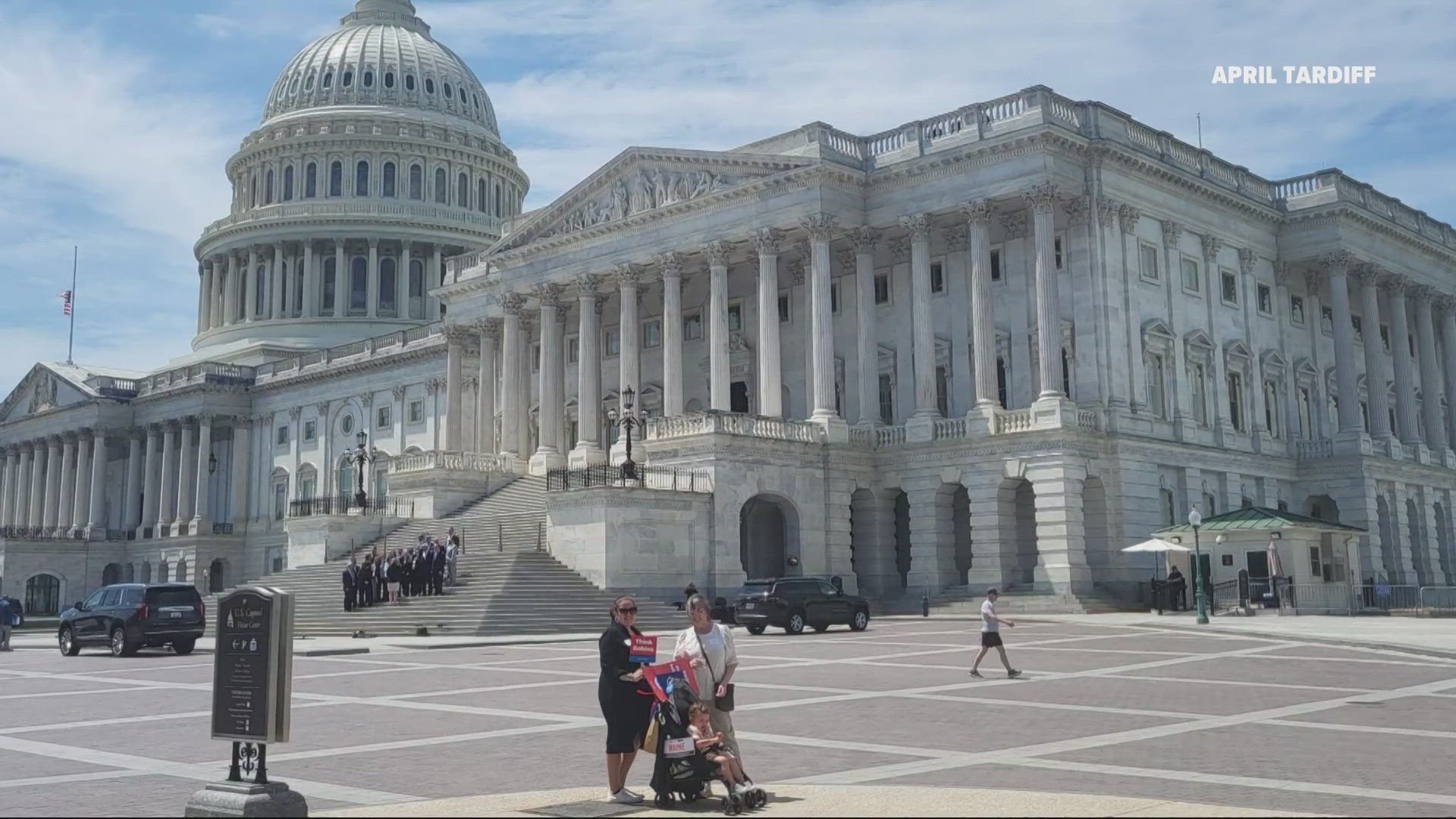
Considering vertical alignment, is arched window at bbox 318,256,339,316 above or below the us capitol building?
above

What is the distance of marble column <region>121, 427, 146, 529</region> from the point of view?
337ft

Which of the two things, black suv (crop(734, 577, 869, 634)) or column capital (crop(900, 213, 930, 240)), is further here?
column capital (crop(900, 213, 930, 240))

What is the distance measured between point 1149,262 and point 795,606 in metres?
24.6

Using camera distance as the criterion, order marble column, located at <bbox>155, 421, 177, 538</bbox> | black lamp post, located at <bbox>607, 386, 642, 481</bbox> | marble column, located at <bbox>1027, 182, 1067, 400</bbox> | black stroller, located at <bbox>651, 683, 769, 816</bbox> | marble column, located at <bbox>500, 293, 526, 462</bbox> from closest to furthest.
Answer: black stroller, located at <bbox>651, 683, 769, 816</bbox> < black lamp post, located at <bbox>607, 386, 642, 481</bbox> < marble column, located at <bbox>1027, 182, 1067, 400</bbox> < marble column, located at <bbox>500, 293, 526, 462</bbox> < marble column, located at <bbox>155, 421, 177, 538</bbox>

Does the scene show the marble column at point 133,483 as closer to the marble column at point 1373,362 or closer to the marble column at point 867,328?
the marble column at point 867,328

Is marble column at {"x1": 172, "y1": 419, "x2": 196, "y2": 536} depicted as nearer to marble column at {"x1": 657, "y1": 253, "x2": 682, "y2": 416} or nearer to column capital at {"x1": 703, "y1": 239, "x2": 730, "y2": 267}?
marble column at {"x1": 657, "y1": 253, "x2": 682, "y2": 416}

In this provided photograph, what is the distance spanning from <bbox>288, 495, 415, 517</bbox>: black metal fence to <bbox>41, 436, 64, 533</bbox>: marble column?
52.7 metres

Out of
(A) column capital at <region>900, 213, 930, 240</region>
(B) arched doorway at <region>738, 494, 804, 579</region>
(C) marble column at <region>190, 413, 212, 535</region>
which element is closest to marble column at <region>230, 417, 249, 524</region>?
(C) marble column at <region>190, 413, 212, 535</region>

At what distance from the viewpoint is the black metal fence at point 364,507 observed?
58719 mm

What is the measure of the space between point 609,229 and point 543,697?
41.2 meters

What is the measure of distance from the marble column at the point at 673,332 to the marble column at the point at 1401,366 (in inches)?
1352

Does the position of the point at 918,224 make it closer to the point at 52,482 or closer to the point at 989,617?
the point at 989,617

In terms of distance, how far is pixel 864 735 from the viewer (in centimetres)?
1638

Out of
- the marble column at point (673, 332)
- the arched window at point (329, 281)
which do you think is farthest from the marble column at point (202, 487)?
the marble column at point (673, 332)
